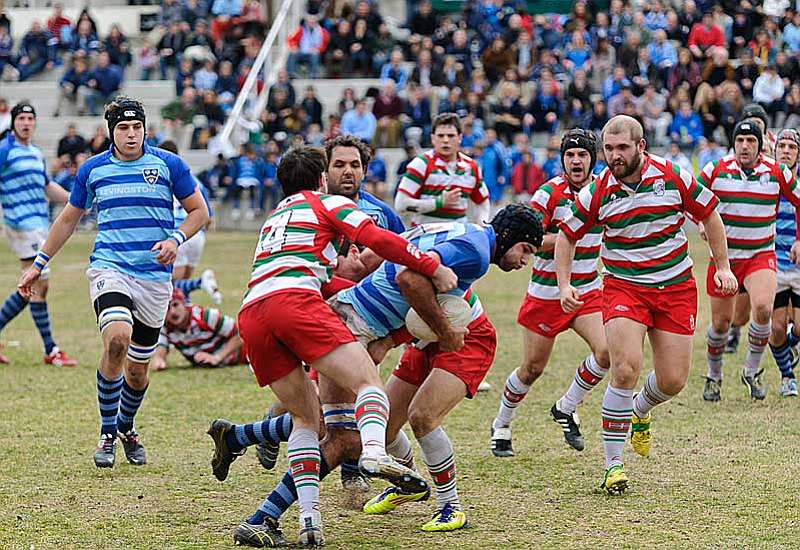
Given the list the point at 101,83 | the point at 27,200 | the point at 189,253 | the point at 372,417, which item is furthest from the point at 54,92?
the point at 372,417

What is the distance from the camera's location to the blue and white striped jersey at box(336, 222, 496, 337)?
6.33 metres

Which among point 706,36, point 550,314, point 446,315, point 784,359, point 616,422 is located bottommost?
point 784,359

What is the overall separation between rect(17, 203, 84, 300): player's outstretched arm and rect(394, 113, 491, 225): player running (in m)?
Result: 3.44

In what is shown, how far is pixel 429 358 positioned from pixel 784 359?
15.4 feet

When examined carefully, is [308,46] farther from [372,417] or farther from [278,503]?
[372,417]

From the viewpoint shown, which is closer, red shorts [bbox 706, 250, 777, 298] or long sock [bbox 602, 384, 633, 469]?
Answer: long sock [bbox 602, 384, 633, 469]

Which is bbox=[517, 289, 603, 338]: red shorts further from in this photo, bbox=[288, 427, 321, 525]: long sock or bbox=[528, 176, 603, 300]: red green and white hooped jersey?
bbox=[288, 427, 321, 525]: long sock

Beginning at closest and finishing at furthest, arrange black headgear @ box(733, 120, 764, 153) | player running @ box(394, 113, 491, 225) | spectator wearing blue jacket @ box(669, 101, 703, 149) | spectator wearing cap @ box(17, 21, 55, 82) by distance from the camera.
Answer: black headgear @ box(733, 120, 764, 153) → player running @ box(394, 113, 491, 225) → spectator wearing blue jacket @ box(669, 101, 703, 149) → spectator wearing cap @ box(17, 21, 55, 82)

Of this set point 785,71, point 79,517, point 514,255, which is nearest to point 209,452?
point 79,517

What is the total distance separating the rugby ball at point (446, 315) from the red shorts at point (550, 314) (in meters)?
2.08

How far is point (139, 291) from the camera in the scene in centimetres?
805

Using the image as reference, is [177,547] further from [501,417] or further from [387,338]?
[501,417]

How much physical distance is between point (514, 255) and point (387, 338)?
802 mm

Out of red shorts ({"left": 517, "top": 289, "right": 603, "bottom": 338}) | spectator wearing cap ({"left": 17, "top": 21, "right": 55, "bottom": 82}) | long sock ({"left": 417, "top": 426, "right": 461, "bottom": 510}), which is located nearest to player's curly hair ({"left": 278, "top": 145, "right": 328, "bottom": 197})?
long sock ({"left": 417, "top": 426, "right": 461, "bottom": 510})
